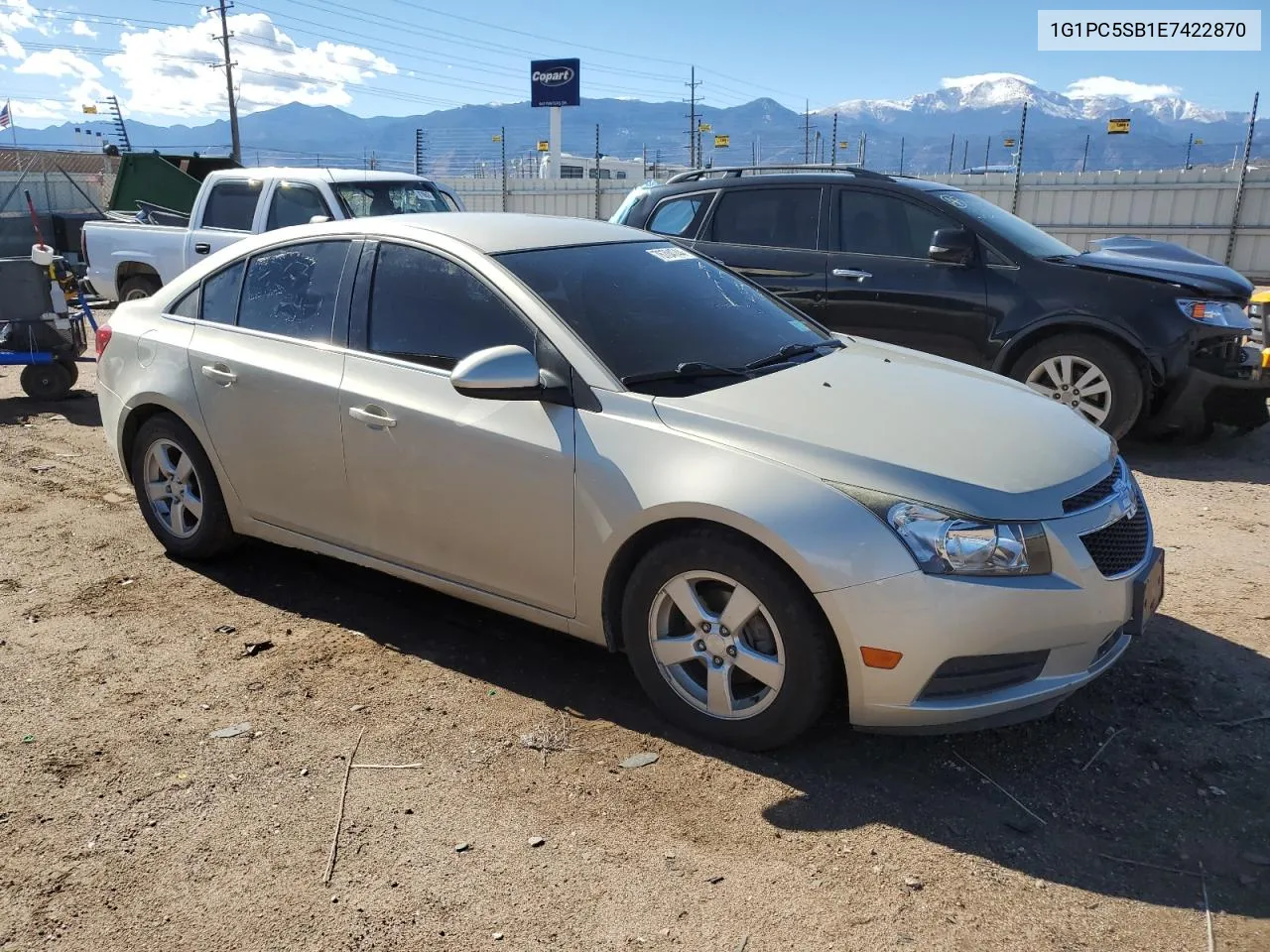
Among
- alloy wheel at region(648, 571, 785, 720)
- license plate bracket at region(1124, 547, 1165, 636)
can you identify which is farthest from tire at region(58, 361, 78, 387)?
license plate bracket at region(1124, 547, 1165, 636)

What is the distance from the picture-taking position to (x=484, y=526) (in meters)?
3.56

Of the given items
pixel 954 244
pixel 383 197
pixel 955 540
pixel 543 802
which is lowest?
pixel 543 802

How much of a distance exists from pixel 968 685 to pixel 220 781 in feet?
7.45

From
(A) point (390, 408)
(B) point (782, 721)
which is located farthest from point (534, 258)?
(B) point (782, 721)

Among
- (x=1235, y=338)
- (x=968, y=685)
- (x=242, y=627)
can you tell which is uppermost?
(x=1235, y=338)

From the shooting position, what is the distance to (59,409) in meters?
8.50

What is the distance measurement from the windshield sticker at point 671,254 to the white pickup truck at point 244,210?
5.96 m

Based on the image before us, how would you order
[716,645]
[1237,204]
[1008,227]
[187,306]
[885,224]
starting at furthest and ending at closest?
1. [1237,204]
2. [885,224]
3. [1008,227]
4. [187,306]
5. [716,645]

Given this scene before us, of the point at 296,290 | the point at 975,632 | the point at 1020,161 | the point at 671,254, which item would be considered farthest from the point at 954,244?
the point at 1020,161

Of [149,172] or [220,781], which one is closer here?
[220,781]

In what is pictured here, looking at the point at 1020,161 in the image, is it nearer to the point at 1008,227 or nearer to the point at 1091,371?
the point at 1008,227

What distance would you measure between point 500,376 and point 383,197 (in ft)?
25.2

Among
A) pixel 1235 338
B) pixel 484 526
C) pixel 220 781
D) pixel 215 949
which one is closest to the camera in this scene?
pixel 215 949

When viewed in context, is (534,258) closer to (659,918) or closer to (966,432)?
(966,432)
